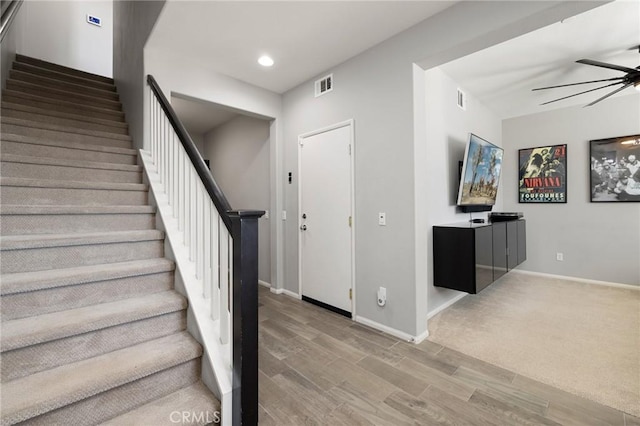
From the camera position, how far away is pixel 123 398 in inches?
50.0

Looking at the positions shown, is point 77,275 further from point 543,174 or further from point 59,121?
point 543,174

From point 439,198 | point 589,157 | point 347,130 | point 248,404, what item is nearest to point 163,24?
point 347,130

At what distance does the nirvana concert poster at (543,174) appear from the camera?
4543 millimetres

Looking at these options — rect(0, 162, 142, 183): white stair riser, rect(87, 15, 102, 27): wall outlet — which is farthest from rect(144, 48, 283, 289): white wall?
rect(87, 15, 102, 27): wall outlet

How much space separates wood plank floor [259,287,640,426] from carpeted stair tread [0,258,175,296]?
1.06m

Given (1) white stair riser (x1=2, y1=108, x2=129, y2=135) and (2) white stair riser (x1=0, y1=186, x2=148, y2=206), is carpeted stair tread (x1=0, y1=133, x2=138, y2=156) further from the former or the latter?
(2) white stair riser (x1=0, y1=186, x2=148, y2=206)

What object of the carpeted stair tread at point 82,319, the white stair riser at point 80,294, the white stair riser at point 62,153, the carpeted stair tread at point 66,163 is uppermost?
the white stair riser at point 62,153

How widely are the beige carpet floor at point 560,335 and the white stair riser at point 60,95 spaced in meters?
4.67

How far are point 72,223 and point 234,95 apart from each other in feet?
7.06

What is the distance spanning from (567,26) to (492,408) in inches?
123

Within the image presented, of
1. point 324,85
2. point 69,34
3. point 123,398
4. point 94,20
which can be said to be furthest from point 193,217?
point 94,20

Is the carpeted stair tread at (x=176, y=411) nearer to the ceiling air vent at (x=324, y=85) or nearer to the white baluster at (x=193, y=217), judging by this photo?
the white baluster at (x=193, y=217)

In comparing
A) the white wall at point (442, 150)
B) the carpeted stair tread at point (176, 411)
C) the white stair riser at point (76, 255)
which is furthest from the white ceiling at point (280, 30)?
the carpeted stair tread at point (176, 411)

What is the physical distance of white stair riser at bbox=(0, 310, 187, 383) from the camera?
1218mm
